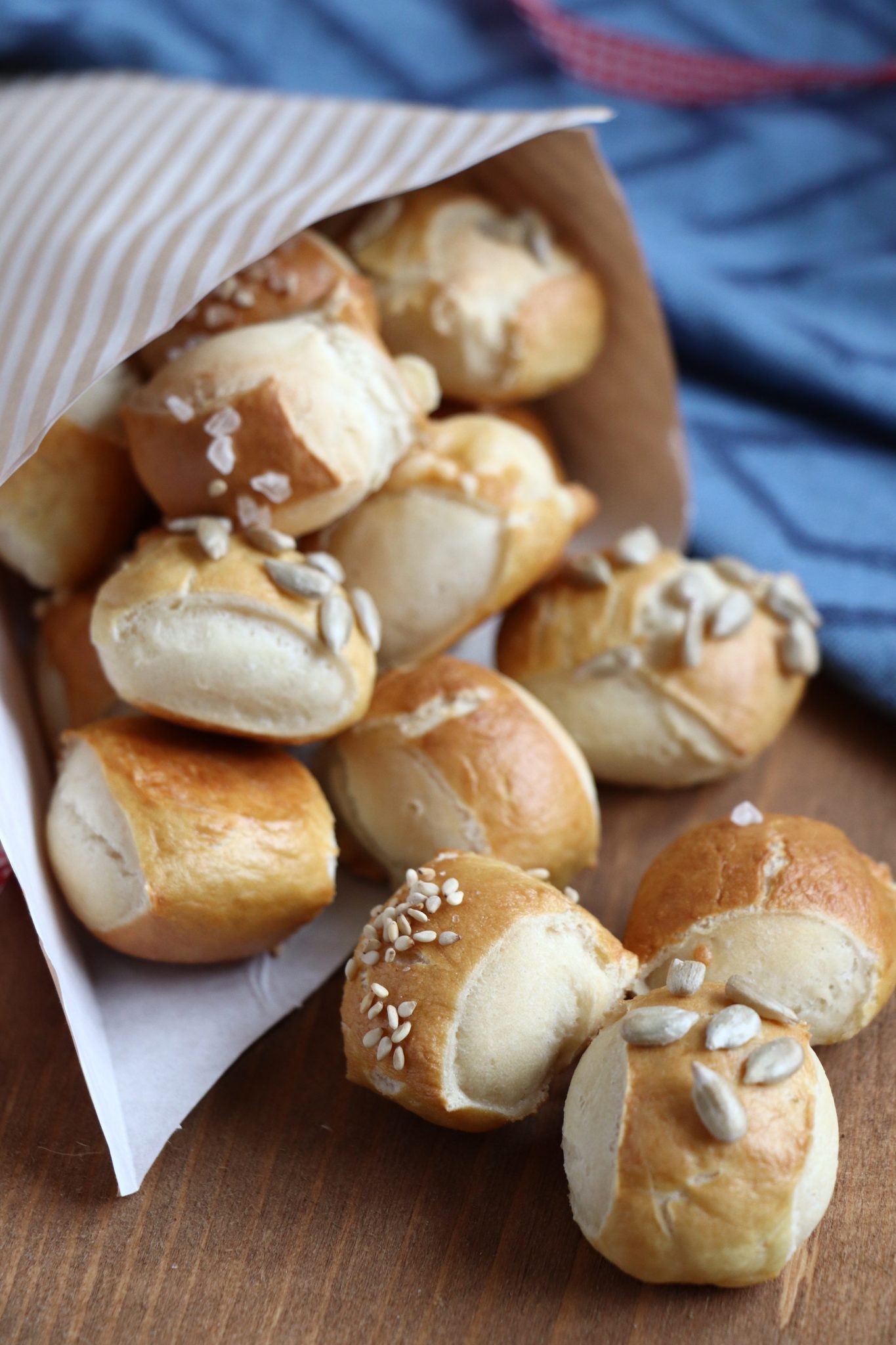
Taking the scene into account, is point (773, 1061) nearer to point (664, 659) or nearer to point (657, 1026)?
point (657, 1026)

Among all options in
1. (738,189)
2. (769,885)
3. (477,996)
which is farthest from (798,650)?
(738,189)

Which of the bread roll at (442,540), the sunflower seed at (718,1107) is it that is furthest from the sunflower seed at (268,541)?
the sunflower seed at (718,1107)

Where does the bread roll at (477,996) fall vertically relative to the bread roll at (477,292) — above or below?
below

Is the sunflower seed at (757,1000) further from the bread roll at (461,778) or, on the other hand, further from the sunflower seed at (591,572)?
the sunflower seed at (591,572)

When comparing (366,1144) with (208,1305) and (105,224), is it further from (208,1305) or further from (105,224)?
(105,224)

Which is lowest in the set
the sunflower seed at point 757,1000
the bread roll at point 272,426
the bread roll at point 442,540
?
the sunflower seed at point 757,1000

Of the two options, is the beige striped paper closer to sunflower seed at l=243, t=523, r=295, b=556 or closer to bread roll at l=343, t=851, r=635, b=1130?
sunflower seed at l=243, t=523, r=295, b=556

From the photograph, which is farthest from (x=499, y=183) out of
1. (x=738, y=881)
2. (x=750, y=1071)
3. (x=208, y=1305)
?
(x=208, y=1305)
